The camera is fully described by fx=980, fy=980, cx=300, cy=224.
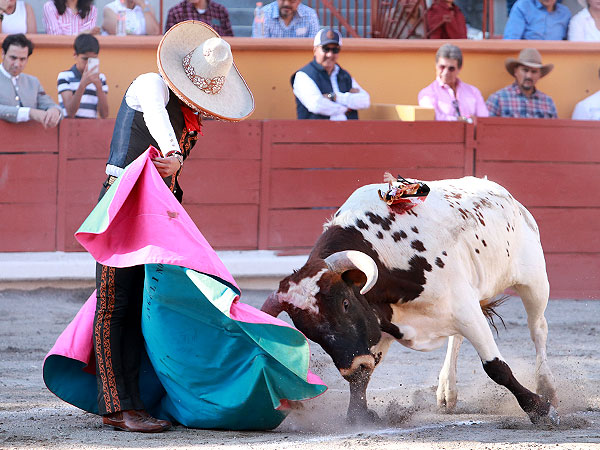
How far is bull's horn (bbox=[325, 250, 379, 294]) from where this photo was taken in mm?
3375

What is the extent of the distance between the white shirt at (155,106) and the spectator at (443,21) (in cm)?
508

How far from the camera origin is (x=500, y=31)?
9.91 meters

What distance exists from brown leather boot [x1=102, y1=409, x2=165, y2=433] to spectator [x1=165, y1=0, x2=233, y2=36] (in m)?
4.46

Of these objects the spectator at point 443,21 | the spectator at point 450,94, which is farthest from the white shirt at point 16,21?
the spectator at point 443,21

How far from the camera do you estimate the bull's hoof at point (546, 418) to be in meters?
3.60

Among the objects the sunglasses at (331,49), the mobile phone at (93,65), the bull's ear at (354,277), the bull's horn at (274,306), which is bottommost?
the bull's horn at (274,306)

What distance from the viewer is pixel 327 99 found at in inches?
272

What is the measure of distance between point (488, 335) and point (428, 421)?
1.32 ft

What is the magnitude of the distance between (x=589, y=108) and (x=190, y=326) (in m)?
5.20

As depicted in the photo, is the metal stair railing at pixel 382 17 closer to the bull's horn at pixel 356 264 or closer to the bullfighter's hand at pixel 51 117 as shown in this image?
the bullfighter's hand at pixel 51 117

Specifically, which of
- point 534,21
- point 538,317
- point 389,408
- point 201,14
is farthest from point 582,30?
point 389,408

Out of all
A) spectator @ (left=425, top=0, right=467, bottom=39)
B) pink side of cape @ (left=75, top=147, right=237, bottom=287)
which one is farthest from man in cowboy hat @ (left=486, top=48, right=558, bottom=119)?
pink side of cape @ (left=75, top=147, right=237, bottom=287)

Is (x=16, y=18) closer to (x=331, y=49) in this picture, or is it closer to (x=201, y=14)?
(x=201, y=14)

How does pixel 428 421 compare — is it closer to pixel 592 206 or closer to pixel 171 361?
pixel 171 361
